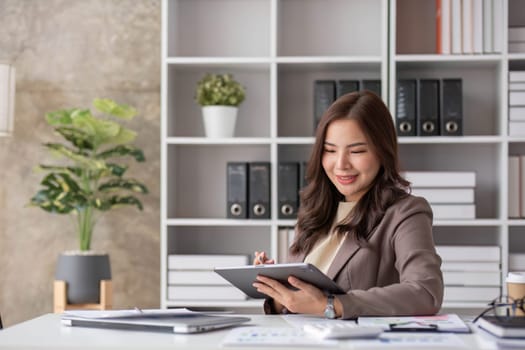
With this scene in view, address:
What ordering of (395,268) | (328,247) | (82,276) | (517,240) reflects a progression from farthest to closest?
(517,240) → (82,276) → (328,247) → (395,268)

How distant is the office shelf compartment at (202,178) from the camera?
13.7ft

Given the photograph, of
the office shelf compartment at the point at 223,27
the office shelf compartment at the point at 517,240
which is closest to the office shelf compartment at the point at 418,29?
the office shelf compartment at the point at 223,27

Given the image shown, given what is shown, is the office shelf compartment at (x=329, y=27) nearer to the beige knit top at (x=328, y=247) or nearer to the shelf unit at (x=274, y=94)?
the shelf unit at (x=274, y=94)

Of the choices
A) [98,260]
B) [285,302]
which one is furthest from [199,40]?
[285,302]

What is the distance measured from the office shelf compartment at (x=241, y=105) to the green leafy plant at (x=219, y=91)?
0.83 ft

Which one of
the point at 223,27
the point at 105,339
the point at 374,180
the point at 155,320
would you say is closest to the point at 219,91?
the point at 223,27

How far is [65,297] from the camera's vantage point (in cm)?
383

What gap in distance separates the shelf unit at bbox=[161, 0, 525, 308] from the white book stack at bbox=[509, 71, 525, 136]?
111 millimetres

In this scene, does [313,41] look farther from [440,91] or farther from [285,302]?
[285,302]

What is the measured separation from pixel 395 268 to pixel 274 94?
5.60 ft

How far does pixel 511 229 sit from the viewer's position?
4.07 meters

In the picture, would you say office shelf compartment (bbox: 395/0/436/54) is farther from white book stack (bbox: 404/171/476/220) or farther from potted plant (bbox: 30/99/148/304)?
potted plant (bbox: 30/99/148/304)

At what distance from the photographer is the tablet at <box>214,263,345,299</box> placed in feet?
6.12

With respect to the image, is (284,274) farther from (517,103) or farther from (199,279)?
(517,103)
